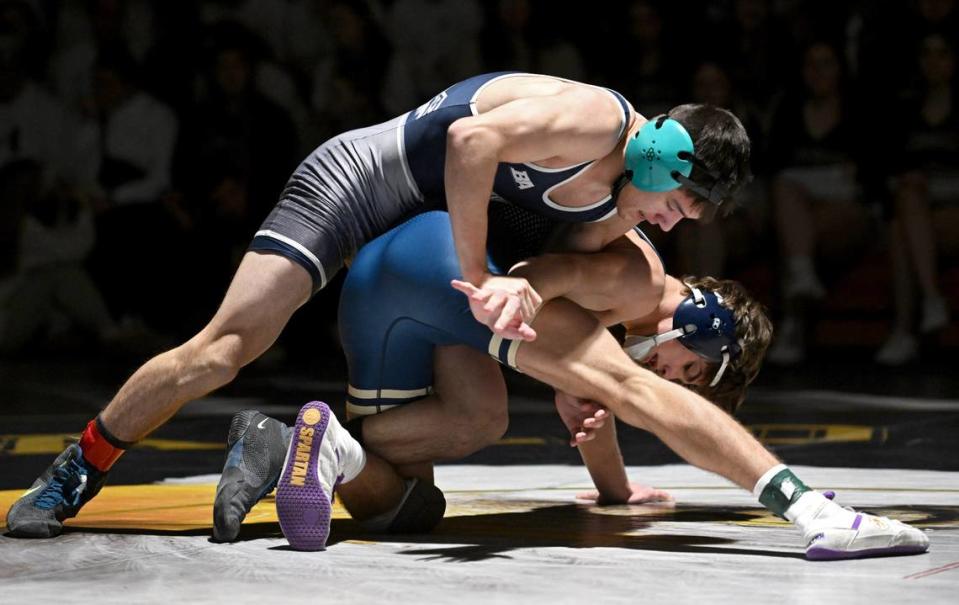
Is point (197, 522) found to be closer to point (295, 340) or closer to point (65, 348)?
point (295, 340)

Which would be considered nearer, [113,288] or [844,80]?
[844,80]

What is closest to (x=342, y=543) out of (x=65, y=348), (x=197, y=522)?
(x=197, y=522)

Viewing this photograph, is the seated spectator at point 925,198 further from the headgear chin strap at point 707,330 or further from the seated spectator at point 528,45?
the headgear chin strap at point 707,330

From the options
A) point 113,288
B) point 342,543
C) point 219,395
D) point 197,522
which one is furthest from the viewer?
point 113,288

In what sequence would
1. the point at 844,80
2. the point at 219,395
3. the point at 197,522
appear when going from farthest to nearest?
the point at 844,80
the point at 219,395
the point at 197,522

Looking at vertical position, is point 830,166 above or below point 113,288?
above

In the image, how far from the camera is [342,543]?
340 cm

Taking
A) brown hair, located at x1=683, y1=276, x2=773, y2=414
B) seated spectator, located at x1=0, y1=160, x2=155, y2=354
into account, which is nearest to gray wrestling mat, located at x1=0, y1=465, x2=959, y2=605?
brown hair, located at x1=683, y1=276, x2=773, y2=414

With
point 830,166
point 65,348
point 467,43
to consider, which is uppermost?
point 467,43

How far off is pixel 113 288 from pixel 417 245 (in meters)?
5.16

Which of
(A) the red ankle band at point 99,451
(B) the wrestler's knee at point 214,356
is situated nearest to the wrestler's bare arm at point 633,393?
(B) the wrestler's knee at point 214,356

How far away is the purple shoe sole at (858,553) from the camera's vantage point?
3.08 metres

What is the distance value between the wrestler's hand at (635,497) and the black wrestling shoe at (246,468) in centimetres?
87

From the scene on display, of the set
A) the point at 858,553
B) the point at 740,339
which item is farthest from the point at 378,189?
the point at 858,553
